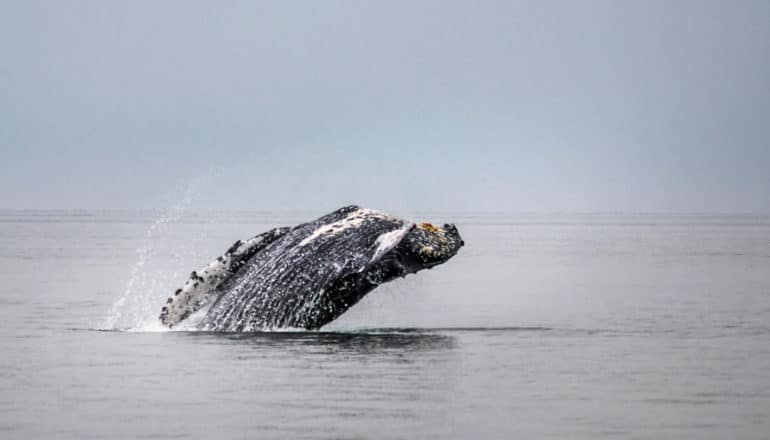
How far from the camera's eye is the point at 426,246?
58.8 feet

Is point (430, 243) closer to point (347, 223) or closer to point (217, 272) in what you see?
point (347, 223)

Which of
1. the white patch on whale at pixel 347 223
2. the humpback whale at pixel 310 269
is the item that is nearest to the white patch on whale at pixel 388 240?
the humpback whale at pixel 310 269

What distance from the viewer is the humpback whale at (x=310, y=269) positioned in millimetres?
17938

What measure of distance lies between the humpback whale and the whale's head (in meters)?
0.01

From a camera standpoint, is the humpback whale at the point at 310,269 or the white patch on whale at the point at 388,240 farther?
the humpback whale at the point at 310,269

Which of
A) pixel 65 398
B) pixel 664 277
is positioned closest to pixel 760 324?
pixel 65 398

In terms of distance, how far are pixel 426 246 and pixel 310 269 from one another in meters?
1.31

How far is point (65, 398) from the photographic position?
47.4 feet

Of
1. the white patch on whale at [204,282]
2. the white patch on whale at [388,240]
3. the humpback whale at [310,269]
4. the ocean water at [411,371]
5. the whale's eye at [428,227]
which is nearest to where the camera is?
the ocean water at [411,371]

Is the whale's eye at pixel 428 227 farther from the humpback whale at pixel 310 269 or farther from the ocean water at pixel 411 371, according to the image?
the ocean water at pixel 411 371

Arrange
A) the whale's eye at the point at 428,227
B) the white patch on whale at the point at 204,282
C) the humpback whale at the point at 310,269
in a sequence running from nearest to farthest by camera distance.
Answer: the humpback whale at the point at 310,269 → the whale's eye at the point at 428,227 → the white patch on whale at the point at 204,282

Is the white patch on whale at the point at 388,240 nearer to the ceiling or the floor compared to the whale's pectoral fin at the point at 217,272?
nearer to the ceiling

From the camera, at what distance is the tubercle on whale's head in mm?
17875

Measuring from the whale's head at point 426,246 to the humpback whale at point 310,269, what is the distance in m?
0.01
